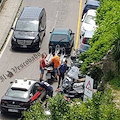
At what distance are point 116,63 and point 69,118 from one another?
230 inches

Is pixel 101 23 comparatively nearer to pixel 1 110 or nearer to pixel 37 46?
pixel 37 46

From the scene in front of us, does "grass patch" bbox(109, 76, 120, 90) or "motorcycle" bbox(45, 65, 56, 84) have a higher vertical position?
"grass patch" bbox(109, 76, 120, 90)

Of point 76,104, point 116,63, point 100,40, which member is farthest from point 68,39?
point 76,104

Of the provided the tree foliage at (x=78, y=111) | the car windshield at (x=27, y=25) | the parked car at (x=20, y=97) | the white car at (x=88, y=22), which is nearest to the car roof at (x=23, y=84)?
the parked car at (x=20, y=97)

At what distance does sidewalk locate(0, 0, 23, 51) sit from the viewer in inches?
1113

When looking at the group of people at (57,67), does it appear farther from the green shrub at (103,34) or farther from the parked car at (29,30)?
the parked car at (29,30)

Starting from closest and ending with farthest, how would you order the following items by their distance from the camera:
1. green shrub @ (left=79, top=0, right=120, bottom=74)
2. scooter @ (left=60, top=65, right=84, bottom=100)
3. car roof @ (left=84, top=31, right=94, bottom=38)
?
scooter @ (left=60, top=65, right=84, bottom=100) < green shrub @ (left=79, top=0, right=120, bottom=74) < car roof @ (left=84, top=31, right=94, bottom=38)

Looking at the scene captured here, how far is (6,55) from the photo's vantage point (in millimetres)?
25406

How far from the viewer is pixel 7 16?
31.3 m

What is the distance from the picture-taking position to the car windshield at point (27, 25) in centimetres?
2620

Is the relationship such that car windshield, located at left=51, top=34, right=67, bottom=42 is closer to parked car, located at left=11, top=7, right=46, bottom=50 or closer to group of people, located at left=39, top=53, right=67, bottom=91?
parked car, located at left=11, top=7, right=46, bottom=50

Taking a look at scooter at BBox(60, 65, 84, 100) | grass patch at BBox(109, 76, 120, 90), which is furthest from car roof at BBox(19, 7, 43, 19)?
grass patch at BBox(109, 76, 120, 90)

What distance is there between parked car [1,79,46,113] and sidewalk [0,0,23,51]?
9044 mm

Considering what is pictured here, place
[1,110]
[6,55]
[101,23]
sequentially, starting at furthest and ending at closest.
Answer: [6,55], [101,23], [1,110]
